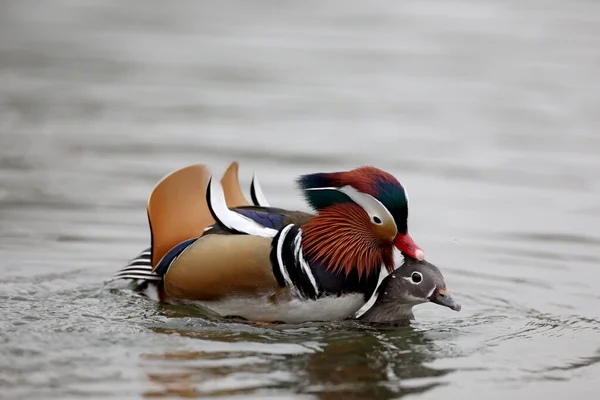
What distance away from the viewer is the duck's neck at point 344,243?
317 inches

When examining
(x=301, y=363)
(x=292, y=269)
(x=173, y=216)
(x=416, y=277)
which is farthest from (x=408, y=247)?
(x=173, y=216)

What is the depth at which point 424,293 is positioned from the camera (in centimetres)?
819

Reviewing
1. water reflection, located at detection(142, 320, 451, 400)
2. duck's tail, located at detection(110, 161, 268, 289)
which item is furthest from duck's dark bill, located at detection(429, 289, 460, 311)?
duck's tail, located at detection(110, 161, 268, 289)

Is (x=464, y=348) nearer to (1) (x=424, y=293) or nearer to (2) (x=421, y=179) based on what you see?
(1) (x=424, y=293)

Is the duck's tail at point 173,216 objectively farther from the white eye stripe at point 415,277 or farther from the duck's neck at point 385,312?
the white eye stripe at point 415,277

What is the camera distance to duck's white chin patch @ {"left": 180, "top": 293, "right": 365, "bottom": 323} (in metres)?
7.96

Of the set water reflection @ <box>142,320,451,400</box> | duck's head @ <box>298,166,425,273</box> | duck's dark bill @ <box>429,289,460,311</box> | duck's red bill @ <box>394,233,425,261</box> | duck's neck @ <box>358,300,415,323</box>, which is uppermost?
duck's head @ <box>298,166,425,273</box>

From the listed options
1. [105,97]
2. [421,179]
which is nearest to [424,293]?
[421,179]

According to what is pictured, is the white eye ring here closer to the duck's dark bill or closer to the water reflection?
the duck's dark bill

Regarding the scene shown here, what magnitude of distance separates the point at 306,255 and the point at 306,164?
14.2ft

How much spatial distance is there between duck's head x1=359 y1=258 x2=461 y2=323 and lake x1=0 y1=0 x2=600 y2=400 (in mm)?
158

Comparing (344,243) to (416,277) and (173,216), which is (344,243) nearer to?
(416,277)

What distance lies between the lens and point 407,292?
8.24 metres

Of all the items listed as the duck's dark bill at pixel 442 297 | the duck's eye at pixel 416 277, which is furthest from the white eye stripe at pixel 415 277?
the duck's dark bill at pixel 442 297
